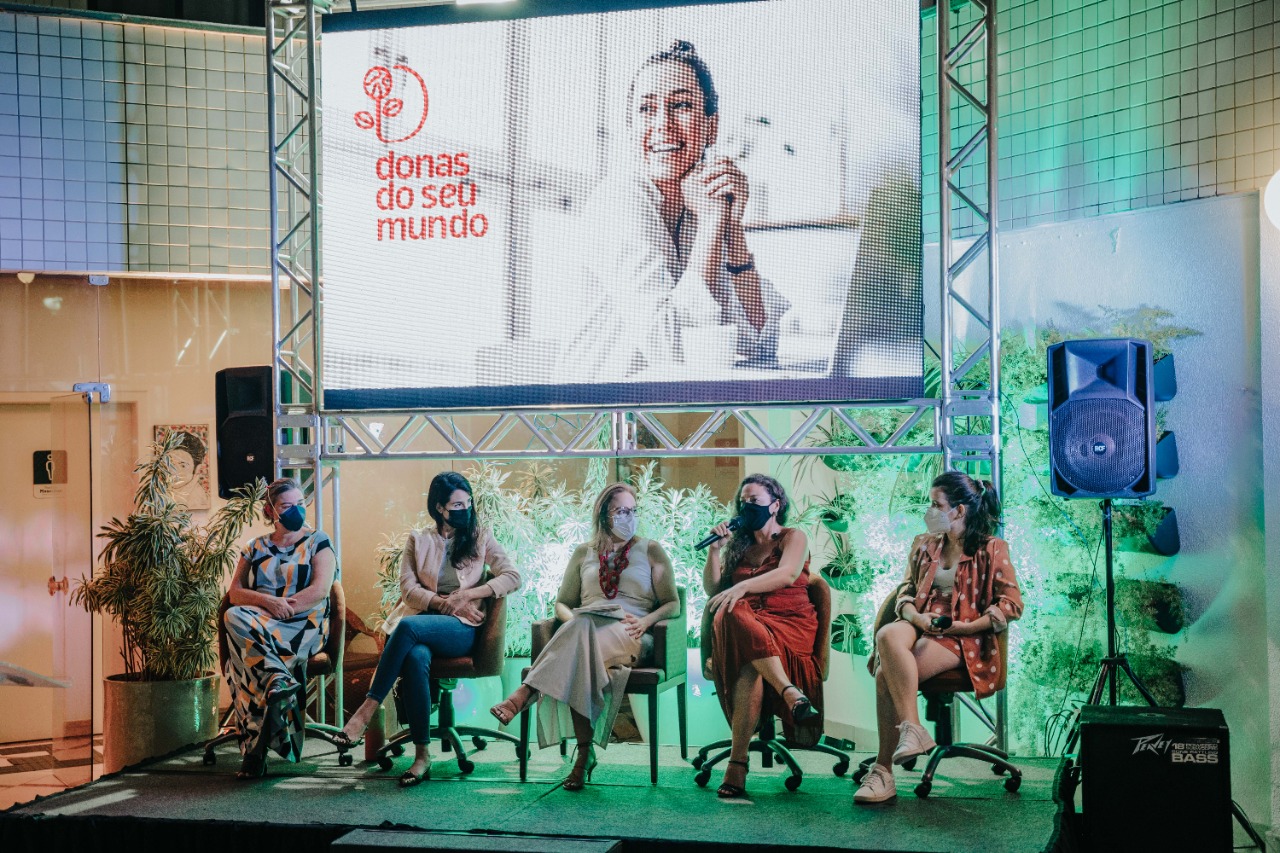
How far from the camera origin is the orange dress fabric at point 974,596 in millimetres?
4145

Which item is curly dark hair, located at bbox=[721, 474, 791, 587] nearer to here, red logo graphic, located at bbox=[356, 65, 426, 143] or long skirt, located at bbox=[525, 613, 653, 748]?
long skirt, located at bbox=[525, 613, 653, 748]

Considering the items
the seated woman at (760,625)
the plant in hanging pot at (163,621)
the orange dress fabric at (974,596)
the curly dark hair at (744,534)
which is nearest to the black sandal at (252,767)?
the plant in hanging pot at (163,621)

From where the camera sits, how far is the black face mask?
14.7 feet

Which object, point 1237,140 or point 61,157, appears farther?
point 61,157

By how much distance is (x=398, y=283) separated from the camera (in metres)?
5.29

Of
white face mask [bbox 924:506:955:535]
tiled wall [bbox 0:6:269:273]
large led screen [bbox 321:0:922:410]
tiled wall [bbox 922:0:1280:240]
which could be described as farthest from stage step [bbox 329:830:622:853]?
tiled wall [bbox 0:6:269:273]

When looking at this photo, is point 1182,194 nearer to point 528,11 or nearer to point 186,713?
point 528,11

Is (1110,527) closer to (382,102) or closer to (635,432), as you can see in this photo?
(635,432)

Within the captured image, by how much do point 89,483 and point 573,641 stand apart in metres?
3.20

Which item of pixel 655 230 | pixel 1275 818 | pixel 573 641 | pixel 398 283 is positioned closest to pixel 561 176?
pixel 655 230

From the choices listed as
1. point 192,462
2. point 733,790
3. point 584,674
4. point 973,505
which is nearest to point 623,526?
point 584,674

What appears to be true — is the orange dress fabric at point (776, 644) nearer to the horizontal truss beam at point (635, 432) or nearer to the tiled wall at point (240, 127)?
the horizontal truss beam at point (635, 432)

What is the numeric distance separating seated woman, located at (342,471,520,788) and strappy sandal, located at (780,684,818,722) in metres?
1.23

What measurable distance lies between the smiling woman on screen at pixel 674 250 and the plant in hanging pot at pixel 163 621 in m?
1.92
